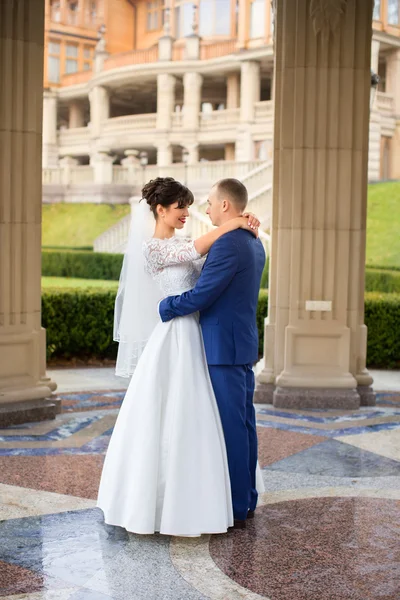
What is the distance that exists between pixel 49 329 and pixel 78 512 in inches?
224

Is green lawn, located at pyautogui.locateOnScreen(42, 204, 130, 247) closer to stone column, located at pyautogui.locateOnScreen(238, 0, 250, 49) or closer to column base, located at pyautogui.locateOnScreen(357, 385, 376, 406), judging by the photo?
stone column, located at pyautogui.locateOnScreen(238, 0, 250, 49)

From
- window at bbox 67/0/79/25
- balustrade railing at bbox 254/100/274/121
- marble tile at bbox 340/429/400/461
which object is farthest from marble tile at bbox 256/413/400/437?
window at bbox 67/0/79/25

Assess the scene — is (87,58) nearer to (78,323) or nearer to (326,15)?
(78,323)

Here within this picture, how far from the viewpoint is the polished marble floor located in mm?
3729

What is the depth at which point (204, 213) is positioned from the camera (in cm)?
1981

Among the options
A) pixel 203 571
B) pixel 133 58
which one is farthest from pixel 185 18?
pixel 203 571

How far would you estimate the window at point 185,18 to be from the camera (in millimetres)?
32344

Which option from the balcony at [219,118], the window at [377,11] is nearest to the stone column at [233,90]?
→ the balcony at [219,118]

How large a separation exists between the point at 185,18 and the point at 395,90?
9.26m

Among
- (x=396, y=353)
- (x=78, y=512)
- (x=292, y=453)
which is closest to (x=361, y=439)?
(x=292, y=453)

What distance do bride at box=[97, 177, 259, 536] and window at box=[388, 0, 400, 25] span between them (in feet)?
88.2

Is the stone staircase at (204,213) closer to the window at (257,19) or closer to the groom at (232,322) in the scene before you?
the window at (257,19)

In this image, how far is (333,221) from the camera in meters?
7.78

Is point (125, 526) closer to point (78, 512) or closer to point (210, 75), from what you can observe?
point (78, 512)
